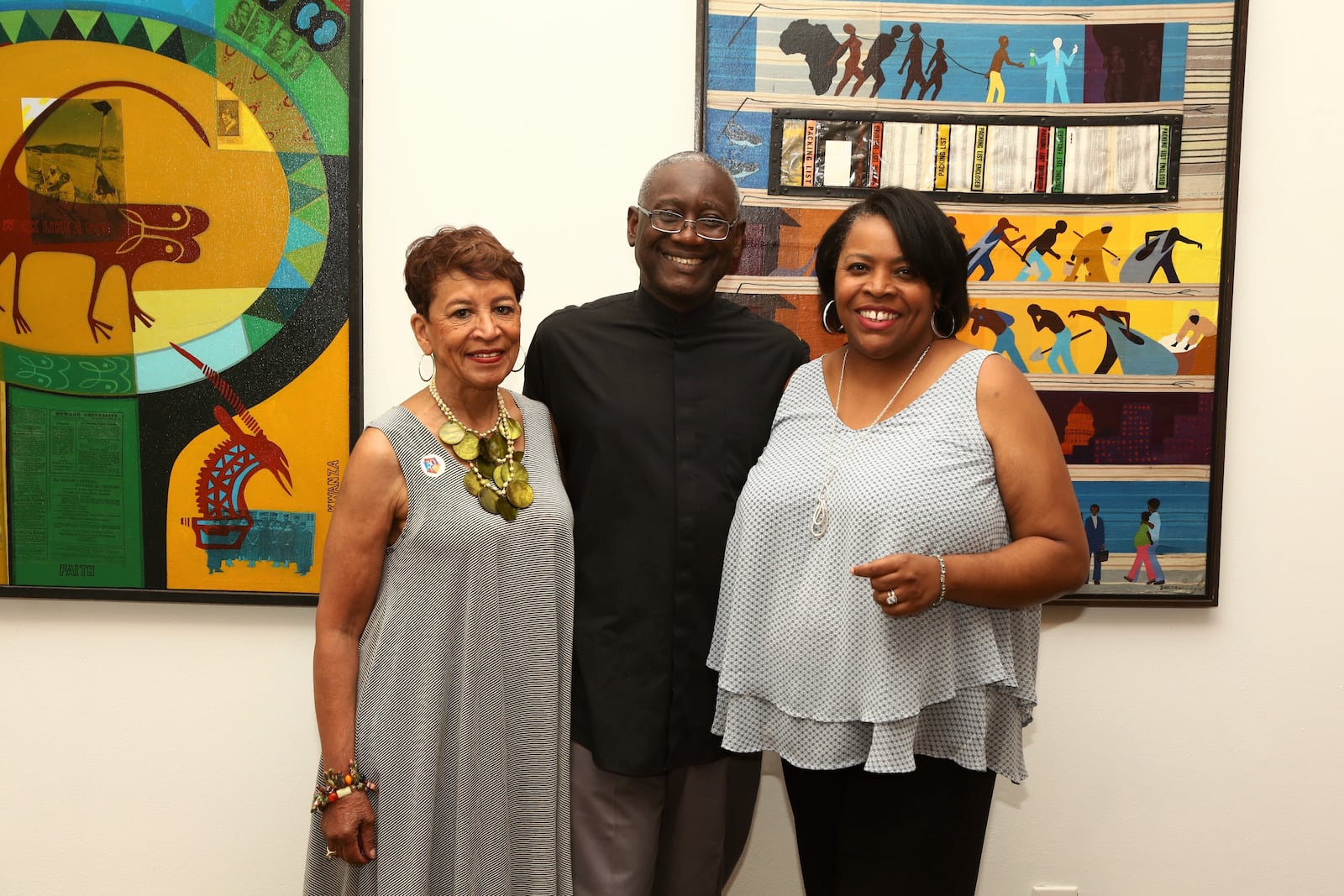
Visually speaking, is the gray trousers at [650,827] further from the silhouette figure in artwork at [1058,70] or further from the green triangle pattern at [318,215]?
the silhouette figure in artwork at [1058,70]

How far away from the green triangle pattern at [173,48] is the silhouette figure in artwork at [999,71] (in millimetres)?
1799

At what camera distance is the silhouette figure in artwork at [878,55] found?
2086 mm

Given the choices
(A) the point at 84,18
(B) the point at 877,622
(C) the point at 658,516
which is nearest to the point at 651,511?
(C) the point at 658,516

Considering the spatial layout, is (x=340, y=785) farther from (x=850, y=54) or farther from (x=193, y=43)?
(x=850, y=54)

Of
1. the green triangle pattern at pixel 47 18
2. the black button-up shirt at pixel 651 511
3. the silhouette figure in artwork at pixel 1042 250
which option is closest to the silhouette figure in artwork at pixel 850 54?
the silhouette figure in artwork at pixel 1042 250

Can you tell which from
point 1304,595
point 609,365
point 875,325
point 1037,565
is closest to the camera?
point 1037,565

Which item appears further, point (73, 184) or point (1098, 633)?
point (1098, 633)

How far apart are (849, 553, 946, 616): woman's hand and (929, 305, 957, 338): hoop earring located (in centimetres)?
43

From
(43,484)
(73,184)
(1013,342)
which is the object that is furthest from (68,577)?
(1013,342)

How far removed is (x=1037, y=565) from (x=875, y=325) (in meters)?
0.45

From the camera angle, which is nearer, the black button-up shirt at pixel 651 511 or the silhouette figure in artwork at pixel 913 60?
the black button-up shirt at pixel 651 511

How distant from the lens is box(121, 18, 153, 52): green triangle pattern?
6.75ft

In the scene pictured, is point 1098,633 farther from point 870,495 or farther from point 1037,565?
point 870,495

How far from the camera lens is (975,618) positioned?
145cm
